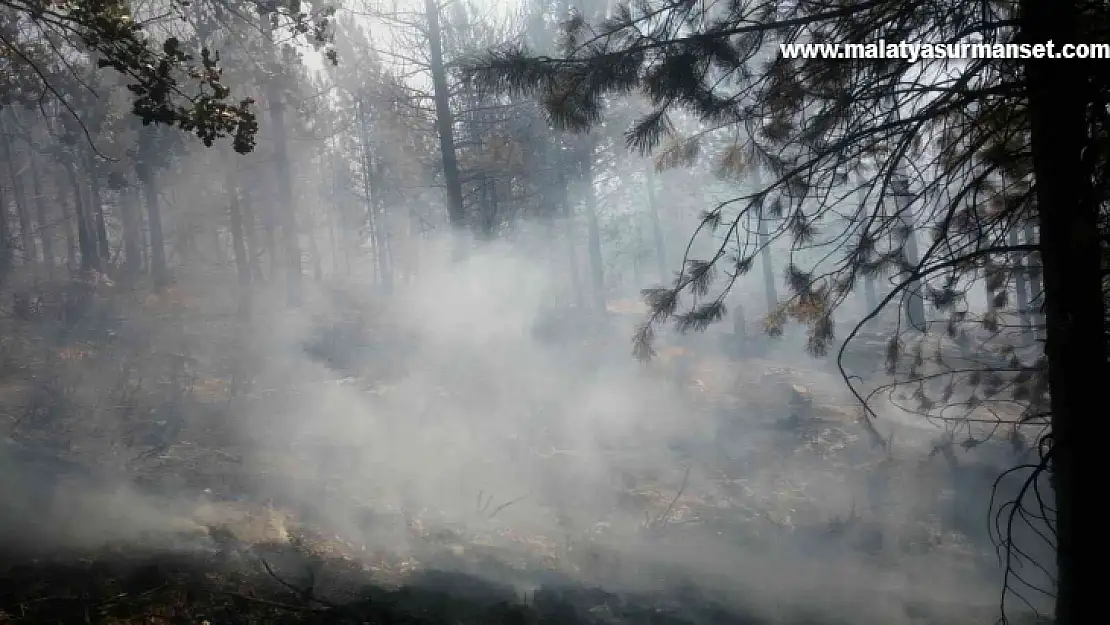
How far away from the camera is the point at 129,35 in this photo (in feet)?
12.3

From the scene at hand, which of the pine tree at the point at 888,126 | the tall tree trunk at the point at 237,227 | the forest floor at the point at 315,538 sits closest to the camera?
the pine tree at the point at 888,126

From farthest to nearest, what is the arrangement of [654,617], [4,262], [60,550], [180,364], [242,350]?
1. [4,262]
2. [242,350]
3. [180,364]
4. [654,617]
5. [60,550]

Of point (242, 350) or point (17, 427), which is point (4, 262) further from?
point (17, 427)

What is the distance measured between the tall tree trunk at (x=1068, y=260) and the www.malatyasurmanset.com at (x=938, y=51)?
7 cm

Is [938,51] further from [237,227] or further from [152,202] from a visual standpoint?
[237,227]

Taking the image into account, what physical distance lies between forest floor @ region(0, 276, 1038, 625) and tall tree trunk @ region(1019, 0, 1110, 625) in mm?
3557

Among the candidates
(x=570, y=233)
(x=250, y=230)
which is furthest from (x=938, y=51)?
(x=250, y=230)

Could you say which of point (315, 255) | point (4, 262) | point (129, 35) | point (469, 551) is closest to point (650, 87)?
point (129, 35)

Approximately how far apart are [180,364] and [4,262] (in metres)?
10.4

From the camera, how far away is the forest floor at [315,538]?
15.5 ft

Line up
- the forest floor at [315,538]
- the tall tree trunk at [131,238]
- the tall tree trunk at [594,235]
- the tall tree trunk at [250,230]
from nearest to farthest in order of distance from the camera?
the forest floor at [315,538] < the tall tree trunk at [131,238] < the tall tree trunk at [594,235] < the tall tree trunk at [250,230]

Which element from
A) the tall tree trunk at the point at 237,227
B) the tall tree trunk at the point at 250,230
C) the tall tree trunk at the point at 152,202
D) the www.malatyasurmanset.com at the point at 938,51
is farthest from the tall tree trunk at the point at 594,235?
the www.malatyasurmanset.com at the point at 938,51

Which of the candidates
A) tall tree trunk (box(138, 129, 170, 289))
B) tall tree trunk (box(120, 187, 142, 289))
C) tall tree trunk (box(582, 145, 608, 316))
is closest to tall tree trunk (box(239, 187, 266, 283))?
tall tree trunk (box(138, 129, 170, 289))

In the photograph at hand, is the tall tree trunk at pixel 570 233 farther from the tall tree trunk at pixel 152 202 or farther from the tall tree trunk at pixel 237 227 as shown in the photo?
the tall tree trunk at pixel 152 202
